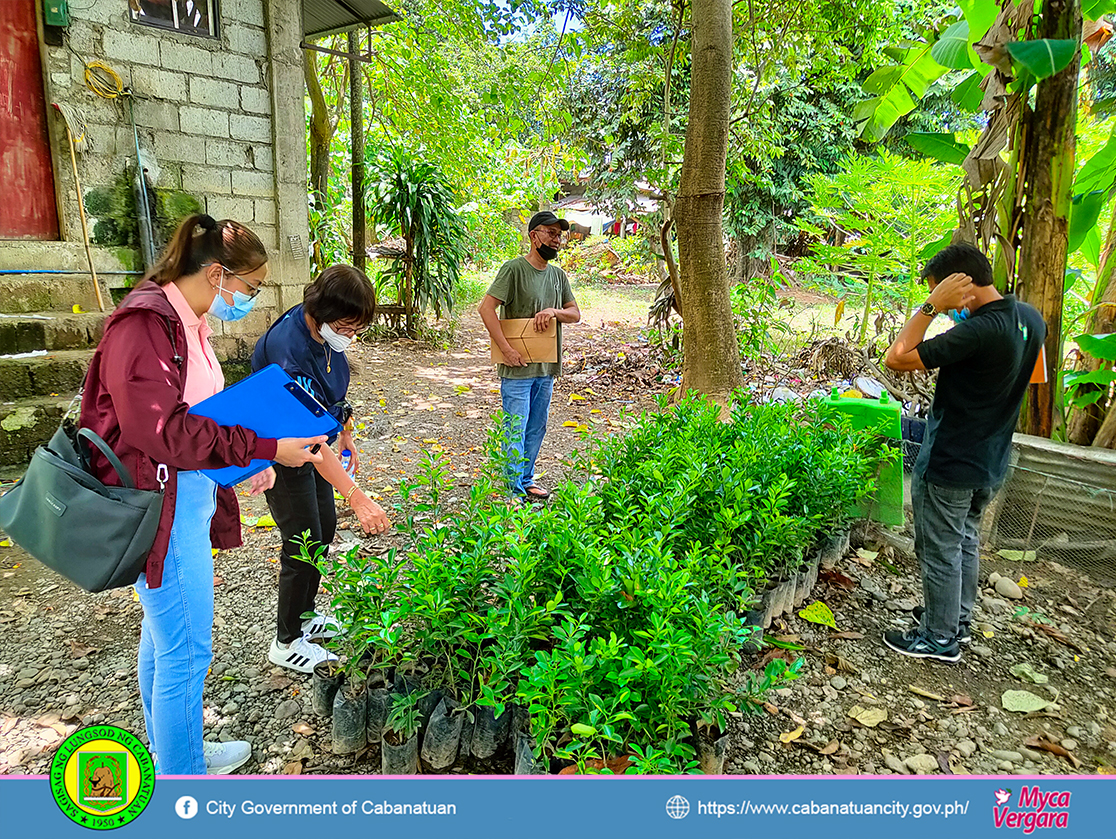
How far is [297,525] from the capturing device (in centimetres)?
268

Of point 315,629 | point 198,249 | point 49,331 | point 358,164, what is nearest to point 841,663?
point 315,629

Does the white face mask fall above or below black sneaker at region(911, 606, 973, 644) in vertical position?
above

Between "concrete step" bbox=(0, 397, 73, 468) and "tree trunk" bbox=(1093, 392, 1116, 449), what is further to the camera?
"concrete step" bbox=(0, 397, 73, 468)

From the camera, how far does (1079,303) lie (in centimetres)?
565

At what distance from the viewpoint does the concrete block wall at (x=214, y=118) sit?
5000mm

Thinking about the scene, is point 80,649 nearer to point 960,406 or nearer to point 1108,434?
point 960,406

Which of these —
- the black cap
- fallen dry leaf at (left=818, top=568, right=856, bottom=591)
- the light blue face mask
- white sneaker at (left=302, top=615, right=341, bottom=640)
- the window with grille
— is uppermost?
the window with grille

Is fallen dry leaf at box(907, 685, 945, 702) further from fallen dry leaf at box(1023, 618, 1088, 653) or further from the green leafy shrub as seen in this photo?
fallen dry leaf at box(1023, 618, 1088, 653)

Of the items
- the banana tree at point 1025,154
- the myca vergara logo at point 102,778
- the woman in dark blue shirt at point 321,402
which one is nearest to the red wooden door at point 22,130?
the woman in dark blue shirt at point 321,402

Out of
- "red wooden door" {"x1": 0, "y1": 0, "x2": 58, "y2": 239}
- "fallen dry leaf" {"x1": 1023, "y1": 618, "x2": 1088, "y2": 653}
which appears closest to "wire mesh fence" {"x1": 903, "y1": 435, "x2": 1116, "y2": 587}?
"fallen dry leaf" {"x1": 1023, "y1": 618, "x2": 1088, "y2": 653}

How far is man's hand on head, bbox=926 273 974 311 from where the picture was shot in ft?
9.41

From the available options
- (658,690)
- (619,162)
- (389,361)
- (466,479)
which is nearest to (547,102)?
(389,361)
